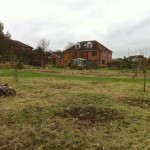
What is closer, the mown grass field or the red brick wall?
the mown grass field

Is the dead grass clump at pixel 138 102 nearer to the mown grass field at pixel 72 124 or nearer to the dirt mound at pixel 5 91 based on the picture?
the mown grass field at pixel 72 124

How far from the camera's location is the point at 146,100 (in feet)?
38.1

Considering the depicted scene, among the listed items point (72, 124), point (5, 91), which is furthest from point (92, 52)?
point (72, 124)

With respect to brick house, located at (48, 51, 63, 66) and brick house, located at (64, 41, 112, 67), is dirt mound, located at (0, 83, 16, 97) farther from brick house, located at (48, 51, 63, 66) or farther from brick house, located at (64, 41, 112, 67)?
brick house, located at (48, 51, 63, 66)

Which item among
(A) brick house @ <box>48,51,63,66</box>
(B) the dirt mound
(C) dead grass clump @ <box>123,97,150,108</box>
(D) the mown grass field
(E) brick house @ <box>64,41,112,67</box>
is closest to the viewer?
(D) the mown grass field

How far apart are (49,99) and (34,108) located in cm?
183

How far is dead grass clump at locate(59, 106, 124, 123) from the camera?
7.81m

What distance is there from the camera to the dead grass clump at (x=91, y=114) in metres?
7.81

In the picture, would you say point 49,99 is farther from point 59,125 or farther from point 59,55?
point 59,55

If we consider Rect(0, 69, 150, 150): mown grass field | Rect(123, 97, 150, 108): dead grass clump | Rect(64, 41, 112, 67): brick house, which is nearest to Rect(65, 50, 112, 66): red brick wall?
Rect(64, 41, 112, 67): brick house

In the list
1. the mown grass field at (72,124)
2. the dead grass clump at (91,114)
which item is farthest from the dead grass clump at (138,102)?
the dead grass clump at (91,114)

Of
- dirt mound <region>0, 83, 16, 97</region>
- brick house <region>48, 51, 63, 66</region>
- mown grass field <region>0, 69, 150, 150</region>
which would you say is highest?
brick house <region>48, 51, 63, 66</region>

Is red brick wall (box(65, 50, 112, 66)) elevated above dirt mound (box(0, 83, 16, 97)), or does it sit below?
above

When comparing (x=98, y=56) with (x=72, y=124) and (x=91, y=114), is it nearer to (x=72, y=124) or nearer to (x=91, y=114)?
(x=91, y=114)
